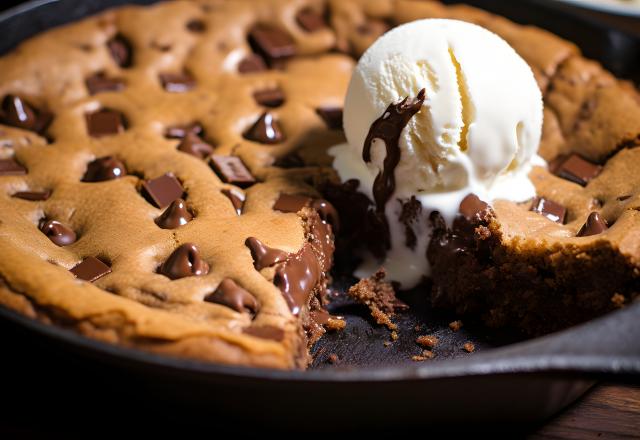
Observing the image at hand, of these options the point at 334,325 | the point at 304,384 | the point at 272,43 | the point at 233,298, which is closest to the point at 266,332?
the point at 233,298

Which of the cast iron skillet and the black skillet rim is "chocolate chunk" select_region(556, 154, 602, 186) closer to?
the cast iron skillet

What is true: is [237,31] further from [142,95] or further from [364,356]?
[364,356]

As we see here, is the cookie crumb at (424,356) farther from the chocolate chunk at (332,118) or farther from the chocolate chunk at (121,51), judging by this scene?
the chocolate chunk at (121,51)

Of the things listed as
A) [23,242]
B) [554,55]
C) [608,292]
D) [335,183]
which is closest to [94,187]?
[23,242]

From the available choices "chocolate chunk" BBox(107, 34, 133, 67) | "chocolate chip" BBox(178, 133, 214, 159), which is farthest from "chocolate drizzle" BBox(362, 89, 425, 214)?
"chocolate chunk" BBox(107, 34, 133, 67)

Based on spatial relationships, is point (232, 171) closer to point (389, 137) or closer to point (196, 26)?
point (389, 137)

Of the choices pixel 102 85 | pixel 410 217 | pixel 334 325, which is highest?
pixel 102 85
